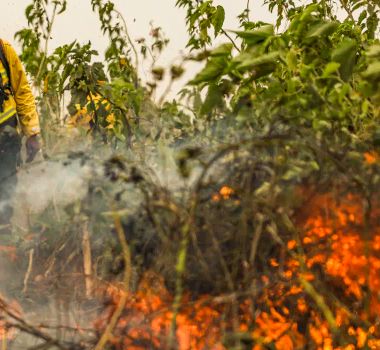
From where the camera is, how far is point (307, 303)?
7.62 feet

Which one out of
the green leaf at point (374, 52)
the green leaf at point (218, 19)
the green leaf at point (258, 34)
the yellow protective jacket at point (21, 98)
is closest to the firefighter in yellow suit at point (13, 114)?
the yellow protective jacket at point (21, 98)

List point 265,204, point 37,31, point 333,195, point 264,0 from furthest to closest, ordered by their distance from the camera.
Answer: point 37,31 → point 264,0 → point 333,195 → point 265,204

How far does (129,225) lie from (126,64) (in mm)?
2867

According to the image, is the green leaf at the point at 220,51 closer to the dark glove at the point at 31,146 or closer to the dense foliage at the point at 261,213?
the dense foliage at the point at 261,213

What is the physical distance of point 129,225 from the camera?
7.32 ft

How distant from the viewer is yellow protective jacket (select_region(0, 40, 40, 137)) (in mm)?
4195

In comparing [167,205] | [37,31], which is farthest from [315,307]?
[37,31]

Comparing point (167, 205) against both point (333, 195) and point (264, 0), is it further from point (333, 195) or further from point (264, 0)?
point (264, 0)

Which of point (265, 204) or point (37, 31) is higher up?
point (37, 31)

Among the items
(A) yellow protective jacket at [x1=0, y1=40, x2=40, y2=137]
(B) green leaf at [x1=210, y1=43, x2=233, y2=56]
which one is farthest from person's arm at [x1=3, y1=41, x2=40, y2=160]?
(B) green leaf at [x1=210, y1=43, x2=233, y2=56]

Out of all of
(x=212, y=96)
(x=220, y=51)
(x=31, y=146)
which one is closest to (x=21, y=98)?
(x=31, y=146)

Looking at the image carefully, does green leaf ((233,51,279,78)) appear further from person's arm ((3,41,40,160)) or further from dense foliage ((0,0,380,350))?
person's arm ((3,41,40,160))

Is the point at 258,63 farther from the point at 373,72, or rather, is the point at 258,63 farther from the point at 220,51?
the point at 373,72

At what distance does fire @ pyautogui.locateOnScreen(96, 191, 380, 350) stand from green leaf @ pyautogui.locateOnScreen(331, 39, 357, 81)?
Answer: 1.28 feet
